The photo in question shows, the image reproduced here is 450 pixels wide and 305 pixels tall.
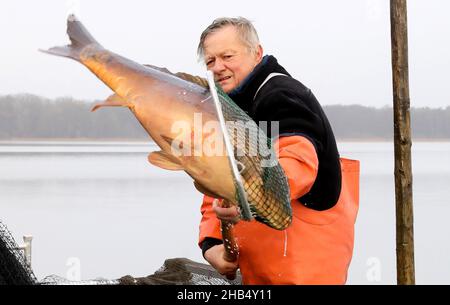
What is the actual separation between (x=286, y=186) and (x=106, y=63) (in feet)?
1.88

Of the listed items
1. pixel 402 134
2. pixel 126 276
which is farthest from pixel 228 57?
pixel 126 276

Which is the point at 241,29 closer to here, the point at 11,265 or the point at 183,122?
the point at 183,122

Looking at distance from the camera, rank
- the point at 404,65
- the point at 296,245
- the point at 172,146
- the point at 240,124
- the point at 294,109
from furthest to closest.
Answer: the point at 404,65 < the point at 296,245 < the point at 294,109 < the point at 240,124 < the point at 172,146

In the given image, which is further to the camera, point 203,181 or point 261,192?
point 261,192

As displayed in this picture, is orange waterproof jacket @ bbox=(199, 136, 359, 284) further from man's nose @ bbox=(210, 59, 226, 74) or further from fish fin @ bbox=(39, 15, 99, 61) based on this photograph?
fish fin @ bbox=(39, 15, 99, 61)

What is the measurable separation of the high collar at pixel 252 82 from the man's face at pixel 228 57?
0.02 metres

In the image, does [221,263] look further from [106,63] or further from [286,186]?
[106,63]

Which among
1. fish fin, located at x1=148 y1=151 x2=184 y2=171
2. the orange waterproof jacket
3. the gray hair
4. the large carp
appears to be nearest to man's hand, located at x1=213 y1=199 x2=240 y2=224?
the large carp

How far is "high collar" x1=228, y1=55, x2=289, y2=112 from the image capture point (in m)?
2.17

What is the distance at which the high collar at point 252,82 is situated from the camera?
2.17 m

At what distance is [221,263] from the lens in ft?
7.63

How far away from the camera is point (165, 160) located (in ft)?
4.95
